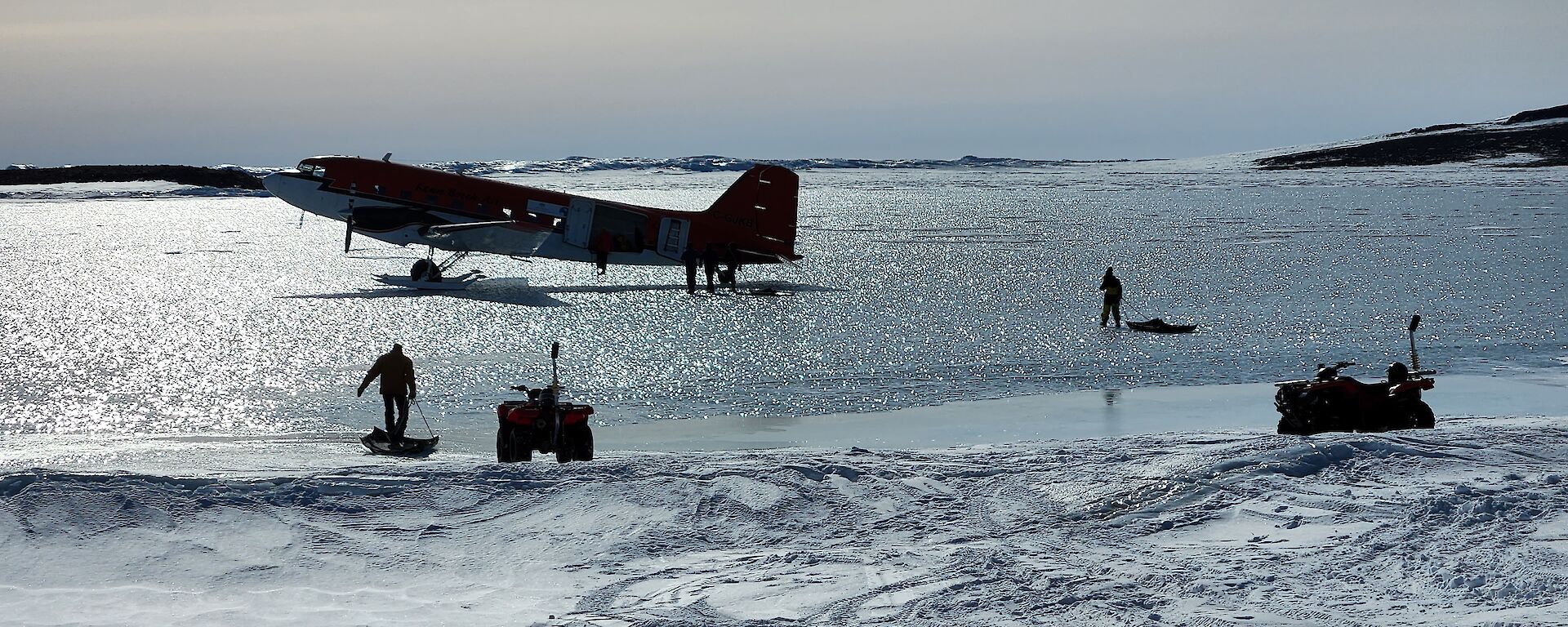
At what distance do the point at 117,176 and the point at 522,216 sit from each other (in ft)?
349

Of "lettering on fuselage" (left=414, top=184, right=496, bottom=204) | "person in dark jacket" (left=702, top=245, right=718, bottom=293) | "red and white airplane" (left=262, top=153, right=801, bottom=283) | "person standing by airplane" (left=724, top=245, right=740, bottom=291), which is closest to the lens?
"person in dark jacket" (left=702, top=245, right=718, bottom=293)

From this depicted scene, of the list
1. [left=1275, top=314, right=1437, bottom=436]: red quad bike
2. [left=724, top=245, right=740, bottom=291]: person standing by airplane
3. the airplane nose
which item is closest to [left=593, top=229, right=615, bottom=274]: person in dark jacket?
[left=724, top=245, right=740, bottom=291]: person standing by airplane

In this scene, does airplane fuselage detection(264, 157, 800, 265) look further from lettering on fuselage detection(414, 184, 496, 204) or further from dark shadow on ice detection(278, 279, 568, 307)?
dark shadow on ice detection(278, 279, 568, 307)

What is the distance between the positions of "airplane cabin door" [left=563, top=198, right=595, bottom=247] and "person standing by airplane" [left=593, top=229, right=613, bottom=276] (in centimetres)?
24

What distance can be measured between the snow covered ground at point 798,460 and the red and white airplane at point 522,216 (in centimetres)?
215

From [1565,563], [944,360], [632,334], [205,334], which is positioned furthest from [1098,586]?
[205,334]

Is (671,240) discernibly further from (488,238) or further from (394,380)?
(394,380)

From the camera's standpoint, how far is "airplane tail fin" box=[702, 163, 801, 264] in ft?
99.5

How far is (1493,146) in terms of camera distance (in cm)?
13900

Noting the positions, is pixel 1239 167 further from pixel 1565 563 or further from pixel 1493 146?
pixel 1565 563

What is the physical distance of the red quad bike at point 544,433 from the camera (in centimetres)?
962

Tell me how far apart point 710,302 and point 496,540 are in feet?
53.9

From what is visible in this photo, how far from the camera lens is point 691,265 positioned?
2688 cm

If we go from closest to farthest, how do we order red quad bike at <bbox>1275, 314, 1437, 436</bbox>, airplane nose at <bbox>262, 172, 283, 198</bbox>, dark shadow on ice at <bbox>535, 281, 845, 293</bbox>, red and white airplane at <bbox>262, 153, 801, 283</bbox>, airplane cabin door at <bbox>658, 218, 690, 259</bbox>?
red quad bike at <bbox>1275, 314, 1437, 436</bbox> < dark shadow on ice at <bbox>535, 281, 845, 293</bbox> < red and white airplane at <bbox>262, 153, 801, 283</bbox> < airplane nose at <bbox>262, 172, 283, 198</bbox> < airplane cabin door at <bbox>658, 218, 690, 259</bbox>
